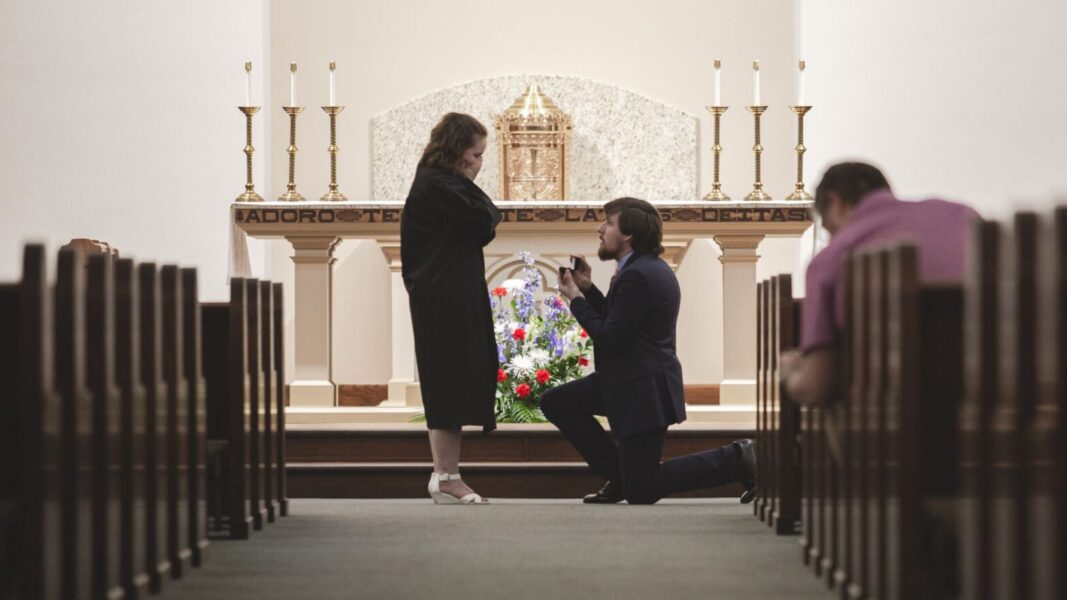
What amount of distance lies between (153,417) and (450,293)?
5.95 feet

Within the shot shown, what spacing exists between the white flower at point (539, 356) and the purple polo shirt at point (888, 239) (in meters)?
3.52

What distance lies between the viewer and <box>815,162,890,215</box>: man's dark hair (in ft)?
11.0

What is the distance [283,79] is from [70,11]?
1.44m

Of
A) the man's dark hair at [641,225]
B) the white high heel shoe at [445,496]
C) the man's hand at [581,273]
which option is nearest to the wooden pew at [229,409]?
the white high heel shoe at [445,496]

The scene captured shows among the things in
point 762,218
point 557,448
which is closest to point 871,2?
point 762,218

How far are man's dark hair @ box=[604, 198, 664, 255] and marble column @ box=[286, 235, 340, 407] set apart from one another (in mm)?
2870

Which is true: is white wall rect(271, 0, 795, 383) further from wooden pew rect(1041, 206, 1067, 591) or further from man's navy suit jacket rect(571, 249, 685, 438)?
wooden pew rect(1041, 206, 1067, 591)

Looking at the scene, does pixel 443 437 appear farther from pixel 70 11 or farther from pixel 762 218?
pixel 70 11

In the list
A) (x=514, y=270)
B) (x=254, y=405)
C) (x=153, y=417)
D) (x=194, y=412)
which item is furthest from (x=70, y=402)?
(x=514, y=270)

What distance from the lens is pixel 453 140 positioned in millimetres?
4852

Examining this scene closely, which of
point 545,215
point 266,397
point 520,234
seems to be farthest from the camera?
point 520,234

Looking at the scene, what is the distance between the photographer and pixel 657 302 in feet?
16.1

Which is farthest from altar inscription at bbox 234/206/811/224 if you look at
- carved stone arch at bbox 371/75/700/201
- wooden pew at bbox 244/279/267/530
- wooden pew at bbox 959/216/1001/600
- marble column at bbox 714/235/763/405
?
wooden pew at bbox 959/216/1001/600

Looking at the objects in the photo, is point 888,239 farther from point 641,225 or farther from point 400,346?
point 400,346
